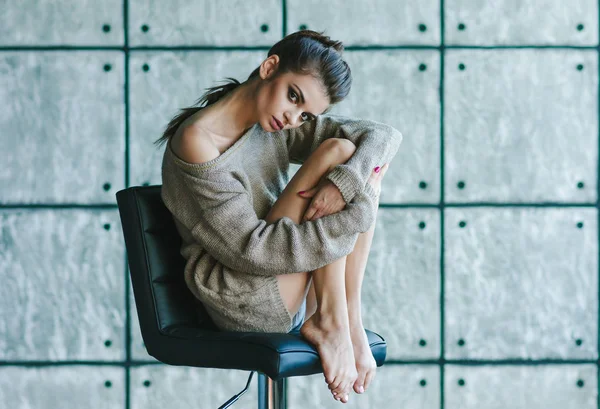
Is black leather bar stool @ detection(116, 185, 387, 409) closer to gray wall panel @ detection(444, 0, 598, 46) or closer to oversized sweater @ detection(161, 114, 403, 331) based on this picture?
oversized sweater @ detection(161, 114, 403, 331)

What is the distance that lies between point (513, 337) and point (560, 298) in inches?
8.6

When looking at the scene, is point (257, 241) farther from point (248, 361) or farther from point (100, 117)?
point (100, 117)

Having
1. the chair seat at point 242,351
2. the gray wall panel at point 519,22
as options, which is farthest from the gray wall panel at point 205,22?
the chair seat at point 242,351

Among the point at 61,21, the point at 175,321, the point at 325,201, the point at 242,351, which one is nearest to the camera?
the point at 242,351

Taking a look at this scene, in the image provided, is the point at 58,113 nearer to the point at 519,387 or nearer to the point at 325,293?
the point at 325,293

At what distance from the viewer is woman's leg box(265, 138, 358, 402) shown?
148 cm

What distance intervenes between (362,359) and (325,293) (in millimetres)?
162

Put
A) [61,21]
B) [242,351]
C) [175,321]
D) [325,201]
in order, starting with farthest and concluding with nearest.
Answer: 1. [61,21]
2. [175,321]
3. [325,201]
4. [242,351]

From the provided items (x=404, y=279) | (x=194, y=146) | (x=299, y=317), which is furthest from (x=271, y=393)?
(x=404, y=279)

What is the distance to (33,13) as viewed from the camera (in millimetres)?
2504

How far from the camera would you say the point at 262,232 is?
5.01 feet

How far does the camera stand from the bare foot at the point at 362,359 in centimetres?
154

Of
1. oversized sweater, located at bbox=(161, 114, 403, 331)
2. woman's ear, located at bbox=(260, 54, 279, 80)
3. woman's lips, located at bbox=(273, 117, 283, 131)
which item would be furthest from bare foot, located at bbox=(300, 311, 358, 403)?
woman's ear, located at bbox=(260, 54, 279, 80)

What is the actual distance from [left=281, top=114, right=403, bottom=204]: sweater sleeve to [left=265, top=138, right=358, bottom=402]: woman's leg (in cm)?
4
